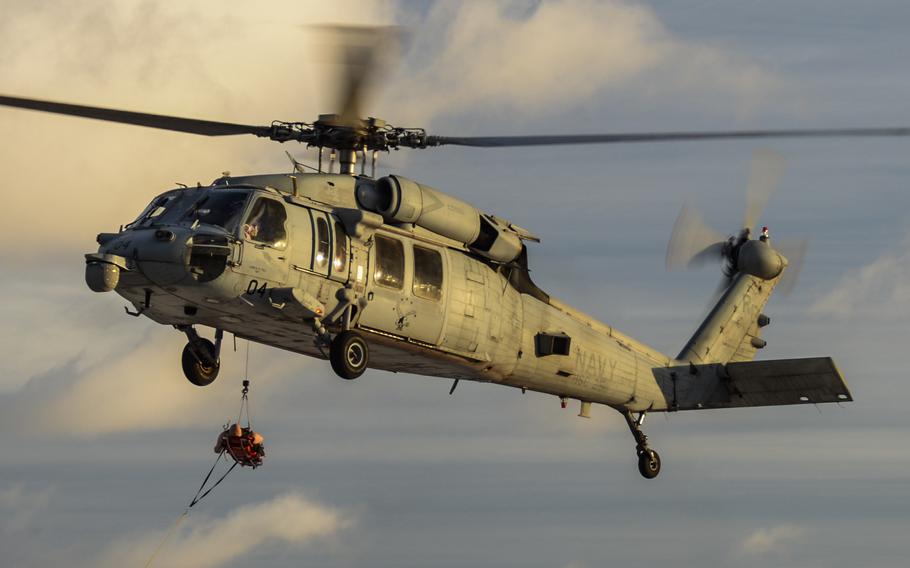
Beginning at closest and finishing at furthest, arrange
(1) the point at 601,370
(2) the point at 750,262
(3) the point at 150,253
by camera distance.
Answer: (3) the point at 150,253 < (1) the point at 601,370 < (2) the point at 750,262

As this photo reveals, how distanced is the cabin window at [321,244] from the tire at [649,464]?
10819 millimetres

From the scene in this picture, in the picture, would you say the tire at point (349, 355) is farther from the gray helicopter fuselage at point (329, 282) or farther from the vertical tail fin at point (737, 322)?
the vertical tail fin at point (737, 322)

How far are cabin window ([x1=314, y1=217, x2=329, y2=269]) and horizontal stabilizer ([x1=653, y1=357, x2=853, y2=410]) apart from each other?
33.9 ft

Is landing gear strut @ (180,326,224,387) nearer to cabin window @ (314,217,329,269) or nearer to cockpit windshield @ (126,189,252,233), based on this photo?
cockpit windshield @ (126,189,252,233)

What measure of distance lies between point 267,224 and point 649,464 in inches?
482

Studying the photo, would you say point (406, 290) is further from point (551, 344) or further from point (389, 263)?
point (551, 344)

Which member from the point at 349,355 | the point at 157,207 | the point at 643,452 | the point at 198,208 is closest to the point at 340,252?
the point at 349,355

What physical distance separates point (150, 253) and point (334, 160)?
467cm

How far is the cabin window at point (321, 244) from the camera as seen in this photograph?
2308 cm

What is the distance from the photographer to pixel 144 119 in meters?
23.6

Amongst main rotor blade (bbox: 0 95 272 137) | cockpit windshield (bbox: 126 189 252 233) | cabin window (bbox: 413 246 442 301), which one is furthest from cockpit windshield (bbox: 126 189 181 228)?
cabin window (bbox: 413 246 442 301)

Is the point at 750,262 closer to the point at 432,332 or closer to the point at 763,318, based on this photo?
the point at 763,318

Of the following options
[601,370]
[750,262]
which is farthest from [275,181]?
[750,262]

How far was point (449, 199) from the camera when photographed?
25.2m
